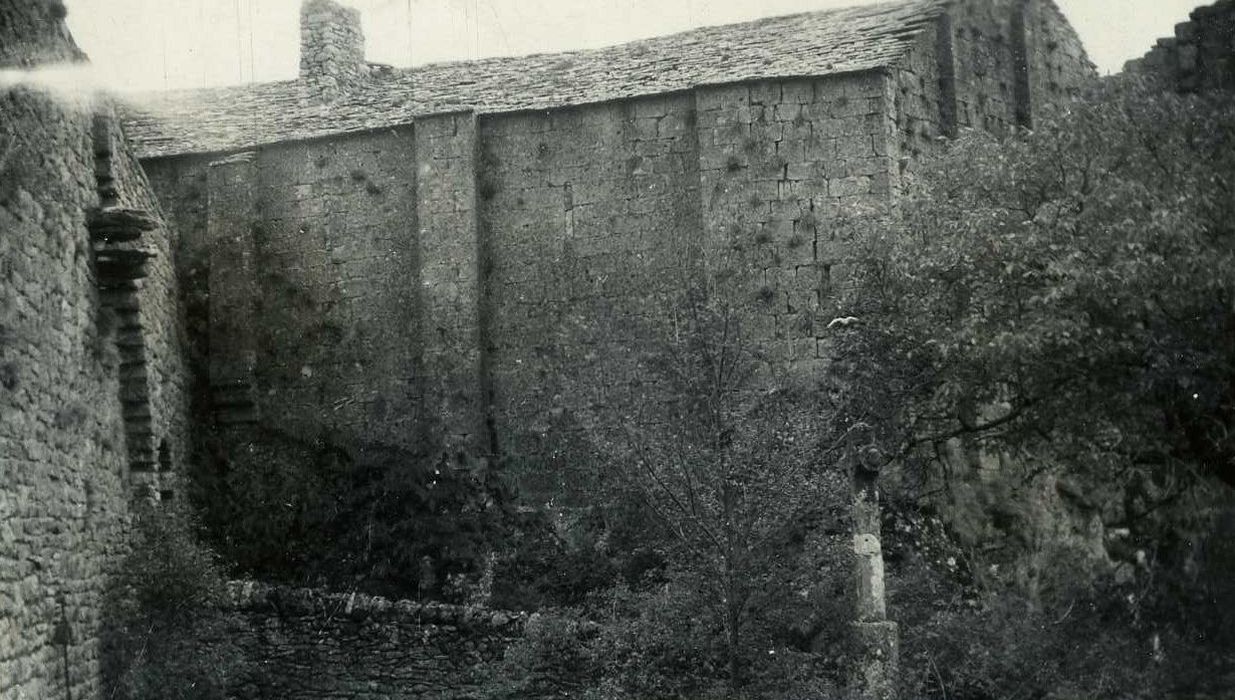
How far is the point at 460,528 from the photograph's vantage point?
21.8m

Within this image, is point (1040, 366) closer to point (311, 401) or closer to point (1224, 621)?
point (1224, 621)

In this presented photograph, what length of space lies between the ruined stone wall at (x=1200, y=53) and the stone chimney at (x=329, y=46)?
13.3 metres

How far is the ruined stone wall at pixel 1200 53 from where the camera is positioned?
1753 cm

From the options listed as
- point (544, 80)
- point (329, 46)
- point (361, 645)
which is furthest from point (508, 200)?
point (361, 645)

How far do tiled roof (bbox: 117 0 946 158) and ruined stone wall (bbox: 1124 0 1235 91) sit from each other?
4873 mm

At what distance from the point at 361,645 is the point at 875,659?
5.64 m

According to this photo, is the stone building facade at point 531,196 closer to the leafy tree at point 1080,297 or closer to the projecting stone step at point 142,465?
the projecting stone step at point 142,465

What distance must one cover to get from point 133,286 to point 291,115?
→ 7.81 meters

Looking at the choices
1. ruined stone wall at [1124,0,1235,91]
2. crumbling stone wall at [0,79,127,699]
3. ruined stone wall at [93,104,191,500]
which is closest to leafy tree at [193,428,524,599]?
ruined stone wall at [93,104,191,500]

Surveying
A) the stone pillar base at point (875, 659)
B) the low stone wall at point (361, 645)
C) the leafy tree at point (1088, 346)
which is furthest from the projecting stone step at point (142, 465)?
the stone pillar base at point (875, 659)

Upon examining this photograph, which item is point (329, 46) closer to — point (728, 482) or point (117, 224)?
point (117, 224)

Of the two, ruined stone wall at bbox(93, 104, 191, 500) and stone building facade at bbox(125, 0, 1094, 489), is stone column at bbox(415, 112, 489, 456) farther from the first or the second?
ruined stone wall at bbox(93, 104, 191, 500)

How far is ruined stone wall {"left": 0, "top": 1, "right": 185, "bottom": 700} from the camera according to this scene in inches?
573

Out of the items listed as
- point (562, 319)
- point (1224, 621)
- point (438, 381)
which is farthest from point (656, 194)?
point (1224, 621)
